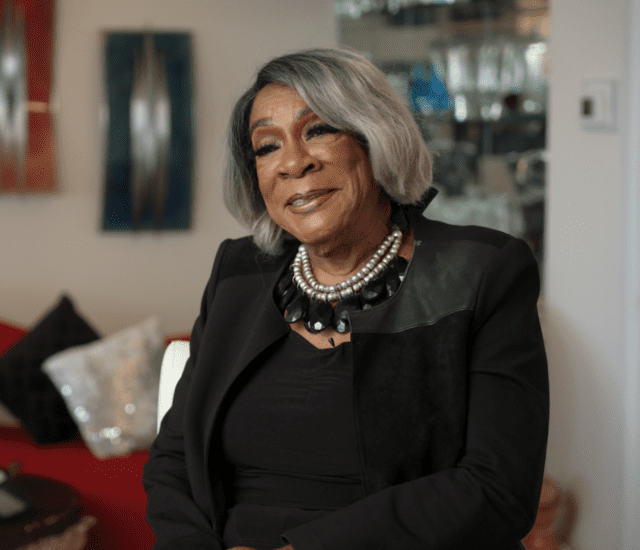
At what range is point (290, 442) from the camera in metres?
1.16

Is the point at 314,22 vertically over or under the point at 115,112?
over

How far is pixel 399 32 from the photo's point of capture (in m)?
3.59

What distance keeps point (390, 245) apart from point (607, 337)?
132 centimetres

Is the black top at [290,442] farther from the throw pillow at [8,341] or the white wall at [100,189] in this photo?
the white wall at [100,189]

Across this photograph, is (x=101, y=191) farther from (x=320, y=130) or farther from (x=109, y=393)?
(x=320, y=130)

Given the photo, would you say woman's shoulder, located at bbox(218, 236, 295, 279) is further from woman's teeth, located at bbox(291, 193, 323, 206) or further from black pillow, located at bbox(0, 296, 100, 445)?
black pillow, located at bbox(0, 296, 100, 445)

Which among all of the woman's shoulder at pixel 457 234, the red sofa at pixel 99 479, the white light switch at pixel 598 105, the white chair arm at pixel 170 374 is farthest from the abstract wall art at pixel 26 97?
the woman's shoulder at pixel 457 234

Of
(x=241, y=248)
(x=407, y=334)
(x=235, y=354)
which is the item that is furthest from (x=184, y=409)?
(x=407, y=334)

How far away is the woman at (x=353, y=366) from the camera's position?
1026mm

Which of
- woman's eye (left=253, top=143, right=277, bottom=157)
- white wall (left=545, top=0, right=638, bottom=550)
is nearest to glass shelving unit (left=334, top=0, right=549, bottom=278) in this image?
white wall (left=545, top=0, right=638, bottom=550)

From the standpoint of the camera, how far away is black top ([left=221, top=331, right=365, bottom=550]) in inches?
44.4

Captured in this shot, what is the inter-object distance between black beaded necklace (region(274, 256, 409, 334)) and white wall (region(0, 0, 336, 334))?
2285 mm

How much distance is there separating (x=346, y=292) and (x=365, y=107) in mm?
311

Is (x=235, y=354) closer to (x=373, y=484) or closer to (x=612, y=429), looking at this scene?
(x=373, y=484)
